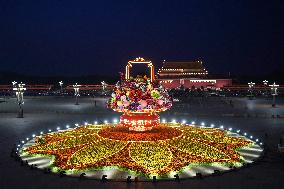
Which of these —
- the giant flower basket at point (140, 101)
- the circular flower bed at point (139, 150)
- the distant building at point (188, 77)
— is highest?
the distant building at point (188, 77)

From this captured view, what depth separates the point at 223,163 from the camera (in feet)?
48.1

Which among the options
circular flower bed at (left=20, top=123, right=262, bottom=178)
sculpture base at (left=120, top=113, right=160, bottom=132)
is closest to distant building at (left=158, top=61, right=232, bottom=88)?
circular flower bed at (left=20, top=123, right=262, bottom=178)

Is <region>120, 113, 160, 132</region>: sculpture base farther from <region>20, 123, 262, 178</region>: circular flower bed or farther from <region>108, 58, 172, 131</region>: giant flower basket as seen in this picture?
<region>20, 123, 262, 178</region>: circular flower bed

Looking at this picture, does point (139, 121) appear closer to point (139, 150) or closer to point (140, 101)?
point (140, 101)

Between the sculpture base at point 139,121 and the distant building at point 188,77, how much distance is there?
53.1 meters

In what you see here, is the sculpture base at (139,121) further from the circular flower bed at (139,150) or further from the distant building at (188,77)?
the distant building at (188,77)

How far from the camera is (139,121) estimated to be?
1662cm

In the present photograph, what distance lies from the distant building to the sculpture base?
53.1 meters

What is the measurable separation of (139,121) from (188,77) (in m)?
55.2

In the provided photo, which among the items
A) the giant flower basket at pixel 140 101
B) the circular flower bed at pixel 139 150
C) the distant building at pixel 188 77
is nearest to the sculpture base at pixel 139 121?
the giant flower basket at pixel 140 101

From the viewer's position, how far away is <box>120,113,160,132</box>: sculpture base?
16.6 metres

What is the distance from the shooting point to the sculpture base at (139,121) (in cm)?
1662

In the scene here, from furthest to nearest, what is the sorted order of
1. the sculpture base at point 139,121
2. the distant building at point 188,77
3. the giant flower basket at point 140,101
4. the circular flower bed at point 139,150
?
the distant building at point 188,77
the sculpture base at point 139,121
the giant flower basket at point 140,101
the circular flower bed at point 139,150

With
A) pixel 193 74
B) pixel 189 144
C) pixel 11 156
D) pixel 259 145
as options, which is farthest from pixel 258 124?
pixel 193 74
